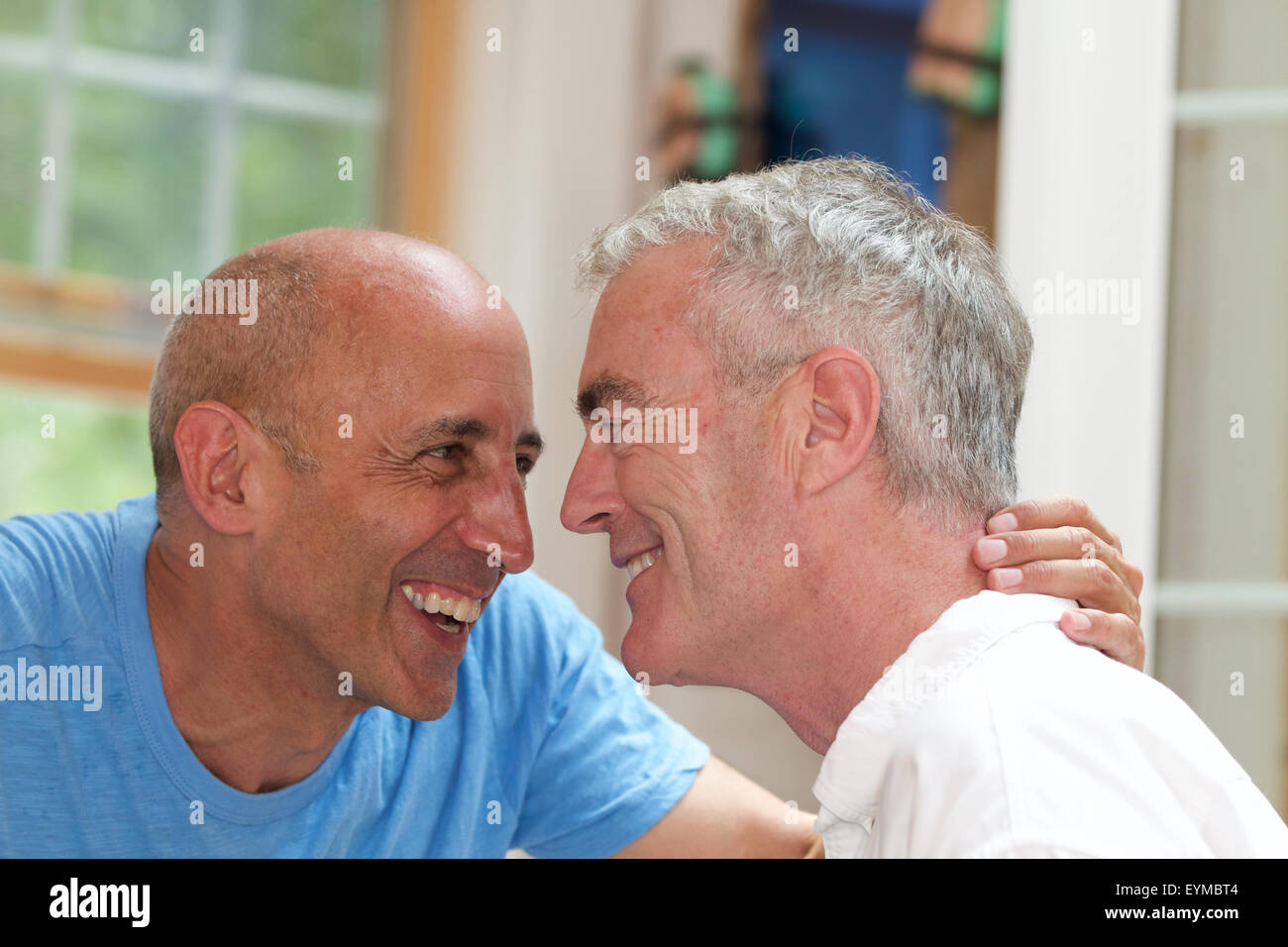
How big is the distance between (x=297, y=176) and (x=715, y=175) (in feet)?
3.10

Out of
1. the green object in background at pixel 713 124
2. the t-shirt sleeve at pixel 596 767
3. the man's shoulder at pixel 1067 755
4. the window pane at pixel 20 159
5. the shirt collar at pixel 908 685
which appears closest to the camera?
the man's shoulder at pixel 1067 755

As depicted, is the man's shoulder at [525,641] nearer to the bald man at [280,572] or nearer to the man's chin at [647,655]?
the bald man at [280,572]

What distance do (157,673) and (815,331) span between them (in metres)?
0.72

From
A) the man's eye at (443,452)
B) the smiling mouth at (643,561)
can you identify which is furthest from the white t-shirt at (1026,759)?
the man's eye at (443,452)

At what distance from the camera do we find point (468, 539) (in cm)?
130

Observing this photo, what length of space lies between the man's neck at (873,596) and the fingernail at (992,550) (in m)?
0.02

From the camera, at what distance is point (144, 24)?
2674 mm

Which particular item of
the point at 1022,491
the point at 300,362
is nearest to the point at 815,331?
the point at 300,362

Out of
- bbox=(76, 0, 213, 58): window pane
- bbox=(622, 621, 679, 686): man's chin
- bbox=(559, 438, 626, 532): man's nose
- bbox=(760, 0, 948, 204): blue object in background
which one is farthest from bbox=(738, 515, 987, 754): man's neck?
bbox=(76, 0, 213, 58): window pane

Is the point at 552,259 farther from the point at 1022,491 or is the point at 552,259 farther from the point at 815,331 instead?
the point at 815,331

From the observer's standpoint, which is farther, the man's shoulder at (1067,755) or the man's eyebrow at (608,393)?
the man's eyebrow at (608,393)

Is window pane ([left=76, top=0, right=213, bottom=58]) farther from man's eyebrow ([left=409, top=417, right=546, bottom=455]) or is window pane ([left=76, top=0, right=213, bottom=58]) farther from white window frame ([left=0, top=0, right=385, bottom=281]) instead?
man's eyebrow ([left=409, top=417, right=546, bottom=455])

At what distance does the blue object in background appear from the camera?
7.80ft

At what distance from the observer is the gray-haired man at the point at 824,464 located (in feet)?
3.46
